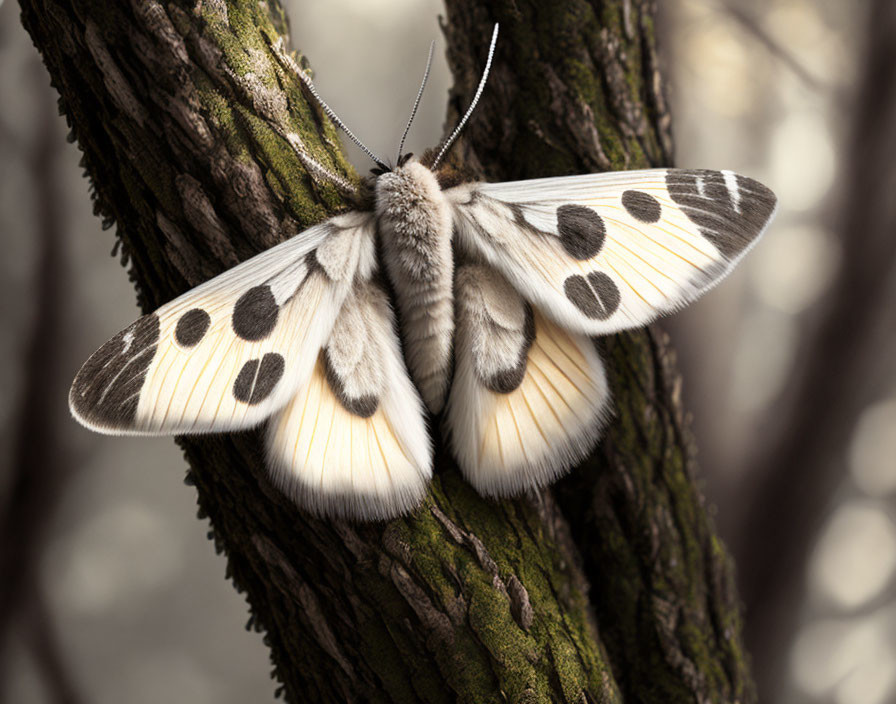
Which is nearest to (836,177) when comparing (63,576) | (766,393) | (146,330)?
(766,393)

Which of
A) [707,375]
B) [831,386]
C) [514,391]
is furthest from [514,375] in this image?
[831,386]

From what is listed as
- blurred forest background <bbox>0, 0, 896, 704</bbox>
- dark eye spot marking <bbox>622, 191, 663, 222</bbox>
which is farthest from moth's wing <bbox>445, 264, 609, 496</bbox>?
blurred forest background <bbox>0, 0, 896, 704</bbox>

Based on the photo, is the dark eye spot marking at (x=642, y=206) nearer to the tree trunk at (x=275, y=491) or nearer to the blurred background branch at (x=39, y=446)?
the tree trunk at (x=275, y=491)

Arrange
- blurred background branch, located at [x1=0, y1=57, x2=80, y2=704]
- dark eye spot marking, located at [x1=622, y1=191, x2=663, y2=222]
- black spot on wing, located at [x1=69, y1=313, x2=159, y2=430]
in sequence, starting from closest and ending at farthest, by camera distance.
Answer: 1. black spot on wing, located at [x1=69, y1=313, x2=159, y2=430]
2. dark eye spot marking, located at [x1=622, y1=191, x2=663, y2=222]
3. blurred background branch, located at [x1=0, y1=57, x2=80, y2=704]

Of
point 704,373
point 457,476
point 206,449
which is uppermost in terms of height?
point 206,449

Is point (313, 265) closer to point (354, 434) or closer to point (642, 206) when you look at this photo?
point (354, 434)

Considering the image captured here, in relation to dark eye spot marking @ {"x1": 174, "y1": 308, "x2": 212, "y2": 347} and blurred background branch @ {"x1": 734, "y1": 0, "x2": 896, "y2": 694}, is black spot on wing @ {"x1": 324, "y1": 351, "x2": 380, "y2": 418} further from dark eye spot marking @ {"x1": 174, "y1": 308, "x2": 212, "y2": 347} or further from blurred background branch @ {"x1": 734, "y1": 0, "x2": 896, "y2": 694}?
blurred background branch @ {"x1": 734, "y1": 0, "x2": 896, "y2": 694}

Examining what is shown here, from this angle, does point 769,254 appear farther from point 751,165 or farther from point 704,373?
point 704,373
